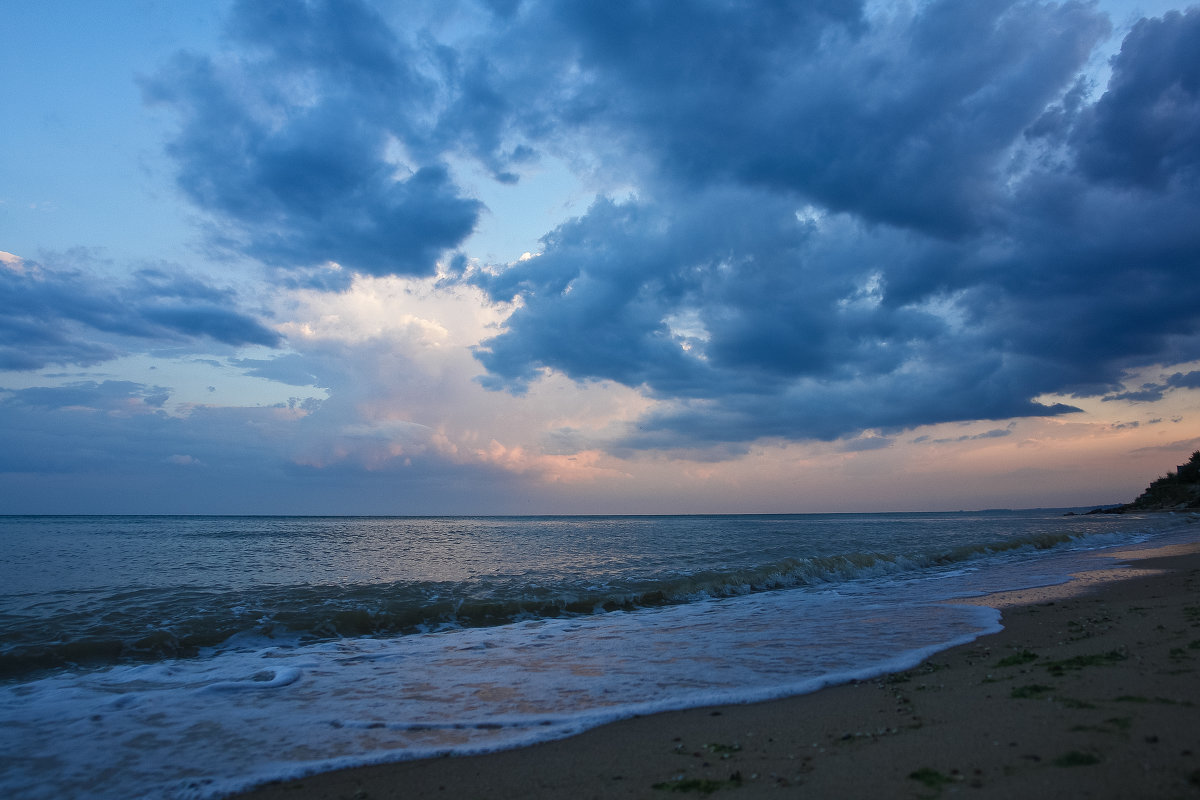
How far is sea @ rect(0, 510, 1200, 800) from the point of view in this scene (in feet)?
20.0

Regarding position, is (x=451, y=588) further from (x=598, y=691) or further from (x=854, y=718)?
(x=854, y=718)

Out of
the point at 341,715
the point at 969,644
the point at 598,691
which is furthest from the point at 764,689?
the point at 341,715

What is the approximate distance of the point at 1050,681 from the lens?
6152mm

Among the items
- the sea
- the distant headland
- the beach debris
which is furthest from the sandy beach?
the distant headland

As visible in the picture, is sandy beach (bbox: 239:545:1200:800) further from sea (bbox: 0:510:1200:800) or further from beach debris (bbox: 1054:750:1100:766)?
sea (bbox: 0:510:1200:800)

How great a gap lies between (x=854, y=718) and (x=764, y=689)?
5.01ft

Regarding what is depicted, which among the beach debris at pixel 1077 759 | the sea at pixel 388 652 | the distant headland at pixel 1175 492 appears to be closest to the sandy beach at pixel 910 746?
the beach debris at pixel 1077 759

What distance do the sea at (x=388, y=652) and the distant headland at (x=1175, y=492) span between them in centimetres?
6493

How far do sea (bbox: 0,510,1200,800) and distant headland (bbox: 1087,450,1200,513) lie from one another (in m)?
64.9

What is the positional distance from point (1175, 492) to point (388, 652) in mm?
95851

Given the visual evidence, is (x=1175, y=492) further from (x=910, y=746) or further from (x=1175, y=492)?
(x=910, y=746)

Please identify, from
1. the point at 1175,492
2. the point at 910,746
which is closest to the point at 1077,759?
the point at 910,746

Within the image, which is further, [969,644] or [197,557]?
[197,557]

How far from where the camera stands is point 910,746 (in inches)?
187
